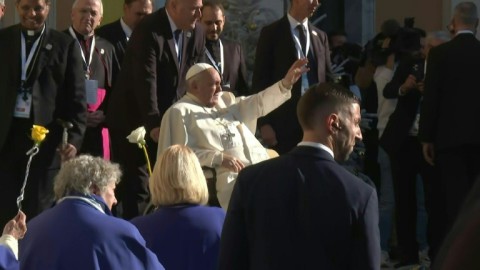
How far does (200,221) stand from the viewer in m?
5.75

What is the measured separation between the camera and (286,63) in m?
9.24

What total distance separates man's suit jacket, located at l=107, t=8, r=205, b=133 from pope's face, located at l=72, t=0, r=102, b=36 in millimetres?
352

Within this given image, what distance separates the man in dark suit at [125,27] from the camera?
941 centimetres

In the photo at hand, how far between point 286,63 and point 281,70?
0.22 feet

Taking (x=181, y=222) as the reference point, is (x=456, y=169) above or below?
below

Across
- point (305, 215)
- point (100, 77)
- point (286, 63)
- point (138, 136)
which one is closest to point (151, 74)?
point (100, 77)

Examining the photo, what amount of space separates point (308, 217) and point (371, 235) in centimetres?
21

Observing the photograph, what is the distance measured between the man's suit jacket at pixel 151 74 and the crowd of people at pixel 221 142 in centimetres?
1

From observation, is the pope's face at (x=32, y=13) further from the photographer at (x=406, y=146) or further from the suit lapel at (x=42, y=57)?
the photographer at (x=406, y=146)

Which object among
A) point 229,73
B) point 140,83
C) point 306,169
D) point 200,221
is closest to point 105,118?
point 140,83

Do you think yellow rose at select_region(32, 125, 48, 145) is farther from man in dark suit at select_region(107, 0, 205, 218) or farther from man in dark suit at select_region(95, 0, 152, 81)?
man in dark suit at select_region(95, 0, 152, 81)

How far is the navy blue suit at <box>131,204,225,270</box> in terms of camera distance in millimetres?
5723

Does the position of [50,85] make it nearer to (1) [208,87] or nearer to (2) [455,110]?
(1) [208,87]

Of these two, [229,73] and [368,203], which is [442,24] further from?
[368,203]
